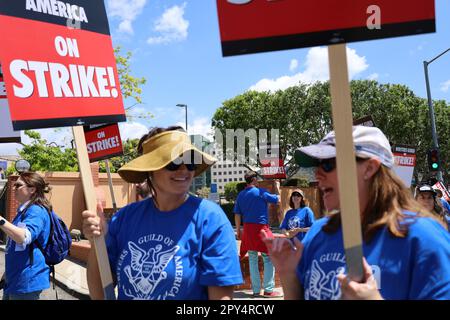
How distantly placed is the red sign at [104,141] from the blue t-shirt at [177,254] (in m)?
4.86

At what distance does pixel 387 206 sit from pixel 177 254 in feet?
3.19

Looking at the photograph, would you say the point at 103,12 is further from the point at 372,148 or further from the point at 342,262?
the point at 342,262

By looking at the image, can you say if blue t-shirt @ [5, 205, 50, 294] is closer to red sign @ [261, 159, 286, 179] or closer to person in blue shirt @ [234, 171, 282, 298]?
person in blue shirt @ [234, 171, 282, 298]

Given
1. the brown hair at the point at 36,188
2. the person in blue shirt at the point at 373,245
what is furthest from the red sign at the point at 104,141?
the person in blue shirt at the point at 373,245

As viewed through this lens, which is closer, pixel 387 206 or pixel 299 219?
pixel 387 206

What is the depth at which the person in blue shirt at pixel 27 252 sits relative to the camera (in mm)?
3859

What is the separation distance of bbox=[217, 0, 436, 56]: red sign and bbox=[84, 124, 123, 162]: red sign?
18.1 ft

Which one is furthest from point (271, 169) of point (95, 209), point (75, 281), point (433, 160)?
point (95, 209)

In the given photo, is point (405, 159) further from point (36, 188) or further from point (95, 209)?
point (95, 209)

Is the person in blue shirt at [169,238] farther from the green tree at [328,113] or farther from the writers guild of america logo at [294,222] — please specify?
the green tree at [328,113]

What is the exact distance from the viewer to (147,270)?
2145 millimetres

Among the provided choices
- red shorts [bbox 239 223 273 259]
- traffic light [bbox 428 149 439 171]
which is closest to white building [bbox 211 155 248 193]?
red shorts [bbox 239 223 273 259]

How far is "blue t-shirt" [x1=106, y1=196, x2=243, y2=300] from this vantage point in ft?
6.94

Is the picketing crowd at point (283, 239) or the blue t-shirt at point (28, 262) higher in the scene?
the picketing crowd at point (283, 239)
